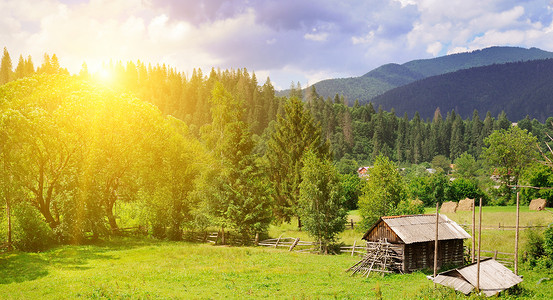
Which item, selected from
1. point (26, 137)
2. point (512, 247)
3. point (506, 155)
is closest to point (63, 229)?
point (26, 137)

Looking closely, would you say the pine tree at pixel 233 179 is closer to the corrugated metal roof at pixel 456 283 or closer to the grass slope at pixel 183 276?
the grass slope at pixel 183 276

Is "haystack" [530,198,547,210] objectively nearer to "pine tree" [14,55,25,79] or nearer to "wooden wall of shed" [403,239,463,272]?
"wooden wall of shed" [403,239,463,272]

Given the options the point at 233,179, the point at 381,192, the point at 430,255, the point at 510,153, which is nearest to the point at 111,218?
the point at 233,179

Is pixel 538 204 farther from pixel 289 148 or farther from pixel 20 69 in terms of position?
pixel 20 69

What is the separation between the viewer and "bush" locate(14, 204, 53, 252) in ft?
115

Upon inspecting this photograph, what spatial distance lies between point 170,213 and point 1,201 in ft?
57.8

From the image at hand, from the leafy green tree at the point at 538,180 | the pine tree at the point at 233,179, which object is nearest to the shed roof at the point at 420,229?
the pine tree at the point at 233,179

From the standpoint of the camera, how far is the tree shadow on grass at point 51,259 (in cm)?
2673

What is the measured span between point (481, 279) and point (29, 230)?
3893 cm

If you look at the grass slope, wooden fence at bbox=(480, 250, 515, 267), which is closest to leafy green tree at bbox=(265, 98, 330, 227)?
the grass slope

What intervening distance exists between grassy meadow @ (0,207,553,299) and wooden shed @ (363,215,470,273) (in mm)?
1754

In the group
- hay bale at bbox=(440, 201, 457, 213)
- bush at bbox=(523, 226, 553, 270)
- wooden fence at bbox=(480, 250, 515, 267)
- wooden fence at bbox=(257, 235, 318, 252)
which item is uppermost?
bush at bbox=(523, 226, 553, 270)

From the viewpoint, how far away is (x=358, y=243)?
140ft

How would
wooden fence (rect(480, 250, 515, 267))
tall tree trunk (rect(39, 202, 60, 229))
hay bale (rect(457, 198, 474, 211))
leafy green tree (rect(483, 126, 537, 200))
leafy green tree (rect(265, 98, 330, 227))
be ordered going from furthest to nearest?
leafy green tree (rect(483, 126, 537, 200)), hay bale (rect(457, 198, 474, 211)), leafy green tree (rect(265, 98, 330, 227)), tall tree trunk (rect(39, 202, 60, 229)), wooden fence (rect(480, 250, 515, 267))
